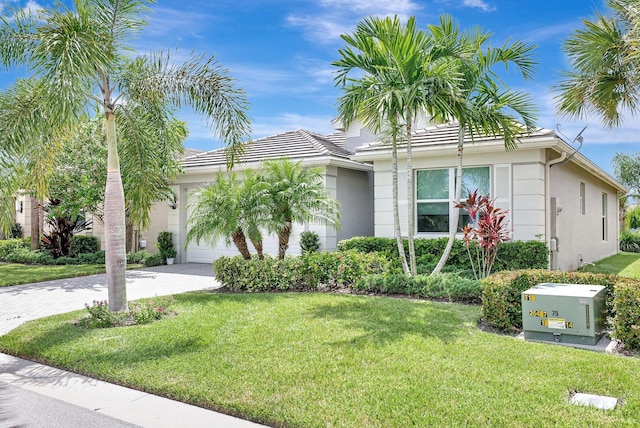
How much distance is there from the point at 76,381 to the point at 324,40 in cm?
897

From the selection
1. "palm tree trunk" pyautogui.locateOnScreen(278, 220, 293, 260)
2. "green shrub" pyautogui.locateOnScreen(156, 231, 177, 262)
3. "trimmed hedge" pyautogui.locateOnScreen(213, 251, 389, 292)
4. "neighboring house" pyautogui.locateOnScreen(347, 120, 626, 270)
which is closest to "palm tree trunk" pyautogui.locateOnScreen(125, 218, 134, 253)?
"green shrub" pyautogui.locateOnScreen(156, 231, 177, 262)

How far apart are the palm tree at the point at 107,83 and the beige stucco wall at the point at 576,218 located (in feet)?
31.1

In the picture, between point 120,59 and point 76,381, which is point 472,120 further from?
point 76,381

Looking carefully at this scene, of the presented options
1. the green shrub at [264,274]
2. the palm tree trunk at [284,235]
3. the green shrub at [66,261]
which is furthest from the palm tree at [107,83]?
the green shrub at [66,261]

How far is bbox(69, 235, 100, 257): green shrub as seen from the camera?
1928 cm

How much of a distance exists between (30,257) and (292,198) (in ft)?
44.3

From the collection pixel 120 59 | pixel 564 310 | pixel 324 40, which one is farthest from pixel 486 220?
pixel 120 59

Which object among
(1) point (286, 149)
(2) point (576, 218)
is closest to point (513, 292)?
(1) point (286, 149)

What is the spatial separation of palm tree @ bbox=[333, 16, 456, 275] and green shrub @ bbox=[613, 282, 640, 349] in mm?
4541

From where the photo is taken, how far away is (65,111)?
621 cm

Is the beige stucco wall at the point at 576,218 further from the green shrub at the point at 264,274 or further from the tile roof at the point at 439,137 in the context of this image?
the green shrub at the point at 264,274

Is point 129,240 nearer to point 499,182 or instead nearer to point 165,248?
point 165,248

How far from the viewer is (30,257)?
18.5m

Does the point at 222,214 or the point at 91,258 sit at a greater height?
the point at 222,214
